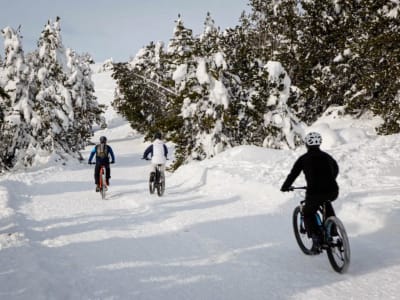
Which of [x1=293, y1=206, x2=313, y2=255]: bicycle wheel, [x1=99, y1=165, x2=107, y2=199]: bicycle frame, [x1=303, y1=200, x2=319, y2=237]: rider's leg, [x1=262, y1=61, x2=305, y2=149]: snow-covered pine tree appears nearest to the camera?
[x1=303, y1=200, x2=319, y2=237]: rider's leg

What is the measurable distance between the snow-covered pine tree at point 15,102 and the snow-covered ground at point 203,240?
11.8 m

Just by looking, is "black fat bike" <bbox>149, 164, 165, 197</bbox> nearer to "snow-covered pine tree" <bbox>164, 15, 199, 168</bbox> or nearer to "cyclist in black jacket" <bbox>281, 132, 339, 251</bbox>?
"cyclist in black jacket" <bbox>281, 132, 339, 251</bbox>

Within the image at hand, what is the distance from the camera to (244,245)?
21.9ft

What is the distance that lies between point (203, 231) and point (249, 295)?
10.6ft

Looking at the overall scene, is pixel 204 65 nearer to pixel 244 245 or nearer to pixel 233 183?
pixel 233 183

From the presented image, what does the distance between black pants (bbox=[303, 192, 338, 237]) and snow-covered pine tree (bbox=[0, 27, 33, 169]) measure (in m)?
22.7

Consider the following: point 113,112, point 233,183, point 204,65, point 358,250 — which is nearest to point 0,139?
point 204,65

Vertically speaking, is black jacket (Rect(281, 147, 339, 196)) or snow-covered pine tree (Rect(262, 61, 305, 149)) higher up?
snow-covered pine tree (Rect(262, 61, 305, 149))

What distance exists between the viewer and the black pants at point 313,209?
538cm

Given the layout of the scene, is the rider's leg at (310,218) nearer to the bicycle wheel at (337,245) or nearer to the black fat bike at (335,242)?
the black fat bike at (335,242)

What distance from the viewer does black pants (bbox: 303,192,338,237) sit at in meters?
5.38

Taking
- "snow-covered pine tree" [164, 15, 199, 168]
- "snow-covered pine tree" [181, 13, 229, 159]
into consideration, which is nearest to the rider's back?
"snow-covered pine tree" [181, 13, 229, 159]

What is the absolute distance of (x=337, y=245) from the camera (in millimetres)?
5156

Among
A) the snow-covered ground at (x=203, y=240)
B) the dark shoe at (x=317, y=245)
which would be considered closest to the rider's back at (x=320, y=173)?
the dark shoe at (x=317, y=245)
